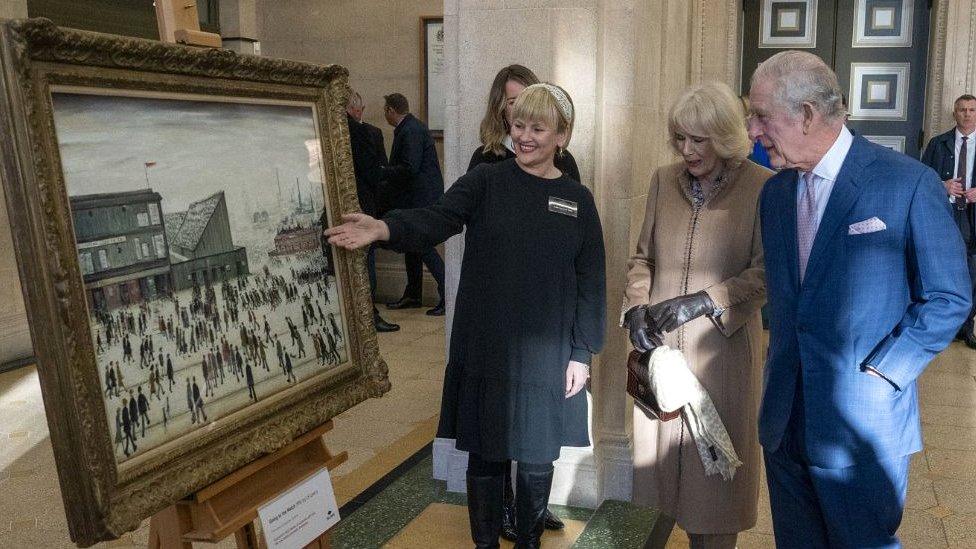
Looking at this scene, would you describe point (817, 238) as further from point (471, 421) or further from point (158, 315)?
point (158, 315)

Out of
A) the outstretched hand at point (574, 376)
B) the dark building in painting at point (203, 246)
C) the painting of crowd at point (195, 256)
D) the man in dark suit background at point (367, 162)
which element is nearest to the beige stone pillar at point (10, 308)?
the man in dark suit background at point (367, 162)

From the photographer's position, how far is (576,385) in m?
2.92

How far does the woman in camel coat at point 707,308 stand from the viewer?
2756mm

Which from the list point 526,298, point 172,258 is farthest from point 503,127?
point 172,258

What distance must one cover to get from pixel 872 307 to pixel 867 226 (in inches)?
7.1

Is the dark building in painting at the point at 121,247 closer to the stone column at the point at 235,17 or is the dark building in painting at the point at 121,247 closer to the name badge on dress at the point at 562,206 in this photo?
the name badge on dress at the point at 562,206

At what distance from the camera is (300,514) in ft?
6.70

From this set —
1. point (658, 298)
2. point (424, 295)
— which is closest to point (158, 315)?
point (658, 298)

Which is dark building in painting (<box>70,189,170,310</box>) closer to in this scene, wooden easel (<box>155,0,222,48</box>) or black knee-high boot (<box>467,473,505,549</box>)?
wooden easel (<box>155,0,222,48</box>)

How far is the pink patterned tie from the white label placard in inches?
48.1

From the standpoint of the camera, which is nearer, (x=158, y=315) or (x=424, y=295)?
(x=158, y=315)

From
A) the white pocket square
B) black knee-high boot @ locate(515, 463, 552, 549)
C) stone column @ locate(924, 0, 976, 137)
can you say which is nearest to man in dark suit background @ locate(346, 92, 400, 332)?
black knee-high boot @ locate(515, 463, 552, 549)

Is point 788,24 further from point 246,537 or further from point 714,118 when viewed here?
point 246,537

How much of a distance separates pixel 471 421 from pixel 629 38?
5.44ft
